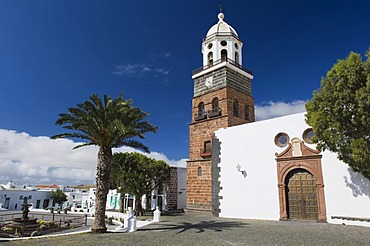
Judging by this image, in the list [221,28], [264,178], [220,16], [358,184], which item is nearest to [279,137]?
[264,178]

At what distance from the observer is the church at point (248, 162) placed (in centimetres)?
1323

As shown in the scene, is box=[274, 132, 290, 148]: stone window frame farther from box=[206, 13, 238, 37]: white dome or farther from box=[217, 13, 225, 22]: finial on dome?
box=[217, 13, 225, 22]: finial on dome

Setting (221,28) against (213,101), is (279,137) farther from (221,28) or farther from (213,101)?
(221,28)

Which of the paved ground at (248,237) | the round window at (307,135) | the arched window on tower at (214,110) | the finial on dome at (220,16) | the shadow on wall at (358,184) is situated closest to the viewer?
the paved ground at (248,237)

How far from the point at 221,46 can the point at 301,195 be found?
43.3 ft

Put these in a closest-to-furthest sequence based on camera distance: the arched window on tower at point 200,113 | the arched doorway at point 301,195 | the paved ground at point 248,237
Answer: the paved ground at point 248,237
the arched doorway at point 301,195
the arched window on tower at point 200,113

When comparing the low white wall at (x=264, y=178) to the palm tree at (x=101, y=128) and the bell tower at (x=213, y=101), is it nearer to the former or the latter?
the bell tower at (x=213, y=101)

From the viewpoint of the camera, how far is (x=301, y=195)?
14.5 metres

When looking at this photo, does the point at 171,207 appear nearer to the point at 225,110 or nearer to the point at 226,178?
the point at 226,178

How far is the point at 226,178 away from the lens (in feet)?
57.6

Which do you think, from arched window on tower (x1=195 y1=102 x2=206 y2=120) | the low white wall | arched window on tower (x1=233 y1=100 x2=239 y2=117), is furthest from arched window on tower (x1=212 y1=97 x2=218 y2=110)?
the low white wall

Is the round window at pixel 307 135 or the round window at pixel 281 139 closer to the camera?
the round window at pixel 307 135

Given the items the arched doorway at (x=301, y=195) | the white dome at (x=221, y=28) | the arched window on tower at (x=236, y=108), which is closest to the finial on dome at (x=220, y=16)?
the white dome at (x=221, y=28)

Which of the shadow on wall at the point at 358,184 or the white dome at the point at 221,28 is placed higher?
the white dome at the point at 221,28
